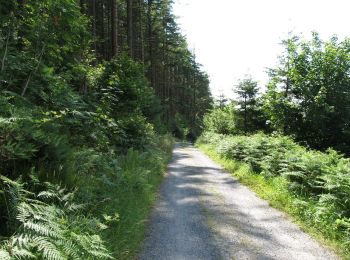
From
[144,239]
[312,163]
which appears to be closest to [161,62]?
[312,163]

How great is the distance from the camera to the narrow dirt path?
6.22m

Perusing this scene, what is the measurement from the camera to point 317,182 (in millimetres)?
8750

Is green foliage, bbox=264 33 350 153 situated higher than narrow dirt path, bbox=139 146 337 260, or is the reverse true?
green foliage, bbox=264 33 350 153

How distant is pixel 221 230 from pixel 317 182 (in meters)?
3.04

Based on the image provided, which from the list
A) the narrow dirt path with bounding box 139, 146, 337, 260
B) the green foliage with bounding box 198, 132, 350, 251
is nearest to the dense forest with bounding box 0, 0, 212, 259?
the narrow dirt path with bounding box 139, 146, 337, 260

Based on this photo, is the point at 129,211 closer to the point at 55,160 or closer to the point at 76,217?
the point at 55,160

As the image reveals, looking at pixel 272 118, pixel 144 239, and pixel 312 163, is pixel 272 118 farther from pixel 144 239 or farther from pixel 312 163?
pixel 144 239

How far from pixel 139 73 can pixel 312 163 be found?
9782mm

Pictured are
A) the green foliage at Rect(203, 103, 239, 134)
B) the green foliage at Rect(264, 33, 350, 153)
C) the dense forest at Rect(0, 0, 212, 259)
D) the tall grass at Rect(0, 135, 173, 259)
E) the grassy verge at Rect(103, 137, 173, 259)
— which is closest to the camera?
the tall grass at Rect(0, 135, 173, 259)

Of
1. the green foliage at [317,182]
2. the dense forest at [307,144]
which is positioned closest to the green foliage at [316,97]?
the dense forest at [307,144]

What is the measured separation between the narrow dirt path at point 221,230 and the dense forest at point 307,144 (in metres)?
0.59

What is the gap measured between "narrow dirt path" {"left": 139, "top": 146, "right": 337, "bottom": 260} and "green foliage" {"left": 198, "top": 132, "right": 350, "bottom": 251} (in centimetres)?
54

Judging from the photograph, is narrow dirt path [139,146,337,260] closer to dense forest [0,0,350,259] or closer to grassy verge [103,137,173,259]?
grassy verge [103,137,173,259]

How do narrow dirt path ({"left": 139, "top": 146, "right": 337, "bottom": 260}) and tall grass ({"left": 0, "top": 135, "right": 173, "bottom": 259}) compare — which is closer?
tall grass ({"left": 0, "top": 135, "right": 173, "bottom": 259})
